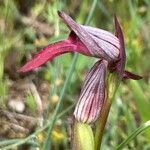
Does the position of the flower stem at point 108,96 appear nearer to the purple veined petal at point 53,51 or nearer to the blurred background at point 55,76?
the purple veined petal at point 53,51

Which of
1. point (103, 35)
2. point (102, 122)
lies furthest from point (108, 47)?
point (102, 122)

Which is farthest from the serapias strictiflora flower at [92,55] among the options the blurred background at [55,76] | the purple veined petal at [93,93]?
the blurred background at [55,76]

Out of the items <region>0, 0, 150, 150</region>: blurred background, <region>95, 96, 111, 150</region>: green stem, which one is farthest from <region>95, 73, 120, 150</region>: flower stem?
<region>0, 0, 150, 150</region>: blurred background

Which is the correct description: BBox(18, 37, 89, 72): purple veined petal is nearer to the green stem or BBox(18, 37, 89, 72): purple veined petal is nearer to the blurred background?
the green stem

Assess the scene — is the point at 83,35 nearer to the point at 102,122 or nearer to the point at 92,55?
the point at 92,55

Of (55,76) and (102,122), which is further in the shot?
(55,76)

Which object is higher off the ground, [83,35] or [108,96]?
[83,35]
